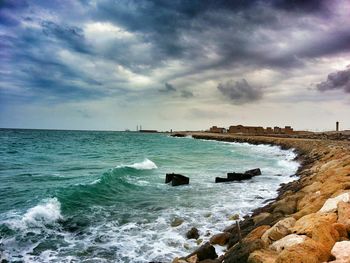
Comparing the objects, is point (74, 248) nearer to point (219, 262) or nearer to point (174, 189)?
point (219, 262)

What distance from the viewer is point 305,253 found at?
5098 mm

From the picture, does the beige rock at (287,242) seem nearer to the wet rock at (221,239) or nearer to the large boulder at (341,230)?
the large boulder at (341,230)

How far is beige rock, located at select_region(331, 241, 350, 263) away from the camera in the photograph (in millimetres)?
4892

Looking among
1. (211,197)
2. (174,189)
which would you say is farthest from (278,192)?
(174,189)

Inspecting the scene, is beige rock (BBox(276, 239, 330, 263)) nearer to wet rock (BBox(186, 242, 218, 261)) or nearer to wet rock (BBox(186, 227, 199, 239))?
wet rock (BBox(186, 242, 218, 261))

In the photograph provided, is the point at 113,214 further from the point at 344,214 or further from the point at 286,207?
the point at 344,214

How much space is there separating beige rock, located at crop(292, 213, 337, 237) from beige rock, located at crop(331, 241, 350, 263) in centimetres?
64

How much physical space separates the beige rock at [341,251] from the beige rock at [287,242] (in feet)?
1.61

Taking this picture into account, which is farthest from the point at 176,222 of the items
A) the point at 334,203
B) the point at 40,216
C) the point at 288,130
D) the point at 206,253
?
the point at 288,130

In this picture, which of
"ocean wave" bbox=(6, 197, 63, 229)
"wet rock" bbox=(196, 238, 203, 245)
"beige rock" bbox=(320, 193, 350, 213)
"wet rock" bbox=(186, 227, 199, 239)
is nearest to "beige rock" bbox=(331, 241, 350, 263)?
"beige rock" bbox=(320, 193, 350, 213)

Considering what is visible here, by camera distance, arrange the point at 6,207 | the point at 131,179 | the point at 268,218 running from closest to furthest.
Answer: the point at 268,218 < the point at 6,207 < the point at 131,179

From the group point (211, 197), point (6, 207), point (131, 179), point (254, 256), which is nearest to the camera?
point (254, 256)

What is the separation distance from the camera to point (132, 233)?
10.3m

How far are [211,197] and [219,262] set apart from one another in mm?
8092
